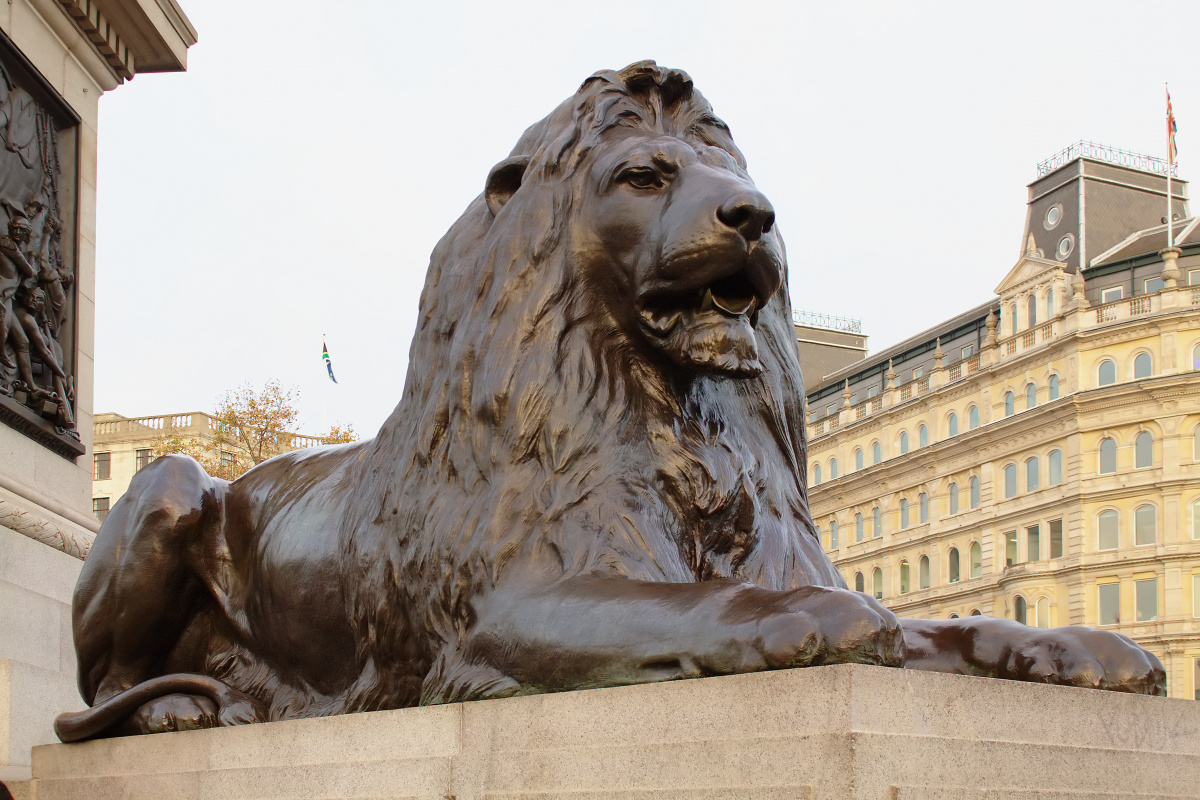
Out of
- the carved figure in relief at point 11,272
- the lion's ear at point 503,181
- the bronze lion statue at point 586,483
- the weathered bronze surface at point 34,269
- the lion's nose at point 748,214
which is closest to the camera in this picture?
the bronze lion statue at point 586,483

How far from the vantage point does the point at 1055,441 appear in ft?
183

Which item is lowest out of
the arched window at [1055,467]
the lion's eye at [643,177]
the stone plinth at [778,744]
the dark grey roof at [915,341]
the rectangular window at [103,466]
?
the stone plinth at [778,744]

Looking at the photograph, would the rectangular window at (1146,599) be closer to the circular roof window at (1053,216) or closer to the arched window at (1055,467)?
the arched window at (1055,467)

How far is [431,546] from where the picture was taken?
4.05m

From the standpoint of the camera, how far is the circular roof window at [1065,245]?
59.3m

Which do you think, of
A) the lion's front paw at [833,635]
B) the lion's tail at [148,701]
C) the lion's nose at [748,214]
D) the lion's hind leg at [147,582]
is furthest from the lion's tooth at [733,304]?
the lion's hind leg at [147,582]

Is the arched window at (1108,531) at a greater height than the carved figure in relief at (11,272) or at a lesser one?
greater

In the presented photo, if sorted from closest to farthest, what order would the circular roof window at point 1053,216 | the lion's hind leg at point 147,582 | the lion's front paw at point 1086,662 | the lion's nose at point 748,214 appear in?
the lion's front paw at point 1086,662 < the lion's nose at point 748,214 < the lion's hind leg at point 147,582 < the circular roof window at point 1053,216

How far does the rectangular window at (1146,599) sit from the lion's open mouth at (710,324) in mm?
52519

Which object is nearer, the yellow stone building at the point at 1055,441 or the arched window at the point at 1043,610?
the yellow stone building at the point at 1055,441

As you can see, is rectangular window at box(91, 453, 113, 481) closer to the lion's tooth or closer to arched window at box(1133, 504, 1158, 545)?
Result: arched window at box(1133, 504, 1158, 545)

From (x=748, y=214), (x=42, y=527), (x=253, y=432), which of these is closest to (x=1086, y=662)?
(x=748, y=214)

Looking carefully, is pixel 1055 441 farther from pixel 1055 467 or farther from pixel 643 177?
pixel 643 177

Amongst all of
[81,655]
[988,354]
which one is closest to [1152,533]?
[988,354]
